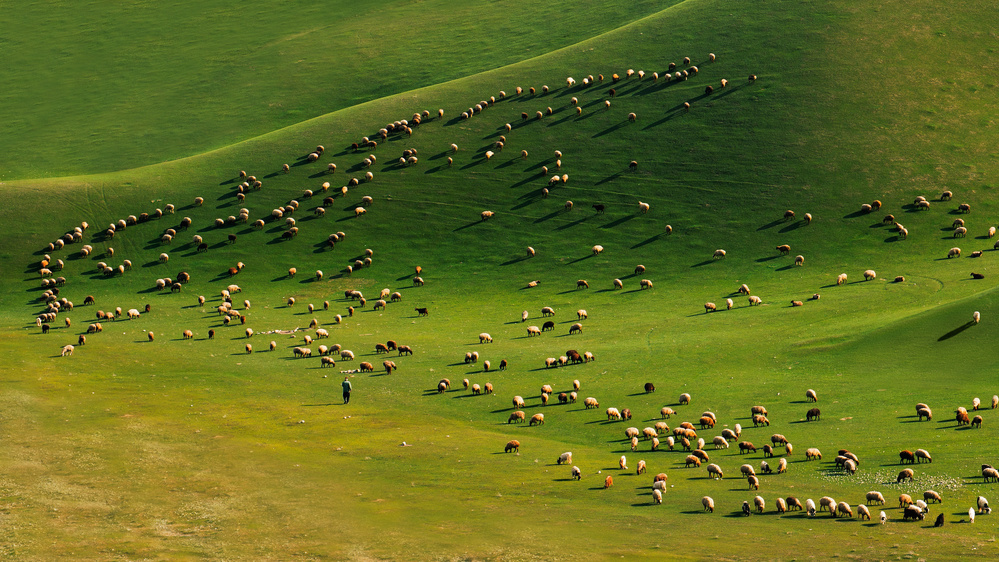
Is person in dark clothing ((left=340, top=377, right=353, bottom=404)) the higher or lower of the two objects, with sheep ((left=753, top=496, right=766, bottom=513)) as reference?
higher

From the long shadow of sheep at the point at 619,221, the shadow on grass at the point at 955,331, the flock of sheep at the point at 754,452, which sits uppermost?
the long shadow of sheep at the point at 619,221


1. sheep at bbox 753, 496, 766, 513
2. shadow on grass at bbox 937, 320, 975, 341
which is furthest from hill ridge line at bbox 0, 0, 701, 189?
sheep at bbox 753, 496, 766, 513

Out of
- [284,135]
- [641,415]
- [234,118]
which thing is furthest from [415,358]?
[234,118]

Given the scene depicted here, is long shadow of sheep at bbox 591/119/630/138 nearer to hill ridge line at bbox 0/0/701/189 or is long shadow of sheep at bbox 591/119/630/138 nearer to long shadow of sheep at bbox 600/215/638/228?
long shadow of sheep at bbox 600/215/638/228

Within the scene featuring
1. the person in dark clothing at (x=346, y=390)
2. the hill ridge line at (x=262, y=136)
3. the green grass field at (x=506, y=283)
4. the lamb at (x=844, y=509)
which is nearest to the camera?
the lamb at (x=844, y=509)

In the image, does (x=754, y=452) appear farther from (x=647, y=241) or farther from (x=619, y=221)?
(x=619, y=221)

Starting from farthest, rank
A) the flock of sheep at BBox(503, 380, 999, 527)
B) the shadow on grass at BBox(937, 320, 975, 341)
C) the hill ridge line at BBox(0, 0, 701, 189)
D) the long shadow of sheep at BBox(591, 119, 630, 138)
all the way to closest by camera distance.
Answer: the hill ridge line at BBox(0, 0, 701, 189)
the long shadow of sheep at BBox(591, 119, 630, 138)
the shadow on grass at BBox(937, 320, 975, 341)
the flock of sheep at BBox(503, 380, 999, 527)

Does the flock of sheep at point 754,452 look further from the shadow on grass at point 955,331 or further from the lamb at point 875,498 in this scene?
the shadow on grass at point 955,331

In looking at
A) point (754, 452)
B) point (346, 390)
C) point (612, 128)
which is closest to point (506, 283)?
point (612, 128)

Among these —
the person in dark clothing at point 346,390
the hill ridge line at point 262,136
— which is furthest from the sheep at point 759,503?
the hill ridge line at point 262,136
